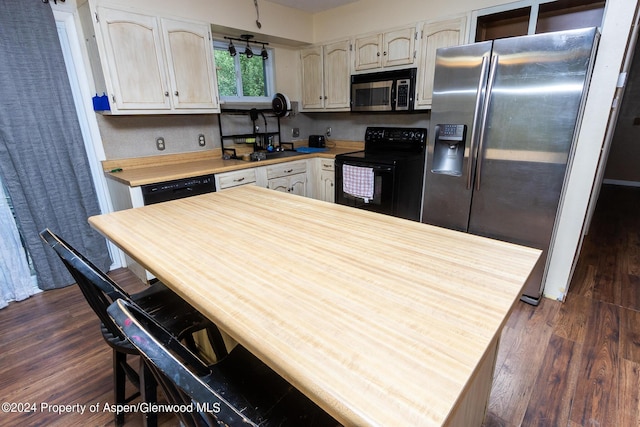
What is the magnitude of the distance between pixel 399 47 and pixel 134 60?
2393 mm

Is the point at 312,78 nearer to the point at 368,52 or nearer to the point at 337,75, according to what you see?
the point at 337,75

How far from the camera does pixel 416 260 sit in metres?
1.04

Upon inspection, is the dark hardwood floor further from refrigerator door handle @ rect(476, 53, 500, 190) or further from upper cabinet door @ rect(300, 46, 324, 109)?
upper cabinet door @ rect(300, 46, 324, 109)

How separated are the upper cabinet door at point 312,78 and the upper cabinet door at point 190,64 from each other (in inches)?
52.5

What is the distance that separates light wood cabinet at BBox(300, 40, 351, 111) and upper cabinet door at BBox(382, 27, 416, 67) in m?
0.48

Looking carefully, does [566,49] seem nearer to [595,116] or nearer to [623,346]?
[595,116]

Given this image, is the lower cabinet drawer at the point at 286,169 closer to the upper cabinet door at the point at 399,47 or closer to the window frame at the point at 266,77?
the window frame at the point at 266,77

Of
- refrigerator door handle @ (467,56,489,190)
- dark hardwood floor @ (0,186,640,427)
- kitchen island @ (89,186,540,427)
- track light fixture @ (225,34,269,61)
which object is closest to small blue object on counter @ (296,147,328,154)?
track light fixture @ (225,34,269,61)

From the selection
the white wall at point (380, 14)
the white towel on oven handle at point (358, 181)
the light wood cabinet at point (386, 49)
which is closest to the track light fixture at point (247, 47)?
the white wall at point (380, 14)

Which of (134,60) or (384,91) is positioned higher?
(134,60)

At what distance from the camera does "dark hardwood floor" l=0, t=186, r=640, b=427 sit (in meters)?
1.51

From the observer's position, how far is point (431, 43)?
292 cm

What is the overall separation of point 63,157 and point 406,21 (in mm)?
3331

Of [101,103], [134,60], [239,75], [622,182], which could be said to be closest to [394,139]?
[239,75]
